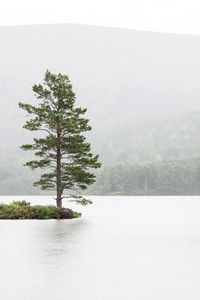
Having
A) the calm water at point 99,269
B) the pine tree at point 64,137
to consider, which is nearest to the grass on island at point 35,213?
the pine tree at point 64,137

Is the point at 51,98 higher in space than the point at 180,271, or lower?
higher

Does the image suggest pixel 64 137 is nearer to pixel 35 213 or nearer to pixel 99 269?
pixel 35 213

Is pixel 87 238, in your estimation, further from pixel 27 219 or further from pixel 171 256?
pixel 27 219

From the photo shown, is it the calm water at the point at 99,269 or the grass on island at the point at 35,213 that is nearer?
the calm water at the point at 99,269

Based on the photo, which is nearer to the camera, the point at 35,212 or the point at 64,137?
the point at 35,212

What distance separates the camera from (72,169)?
6053 cm

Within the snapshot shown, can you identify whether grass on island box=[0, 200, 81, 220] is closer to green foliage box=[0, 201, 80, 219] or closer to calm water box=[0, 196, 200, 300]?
green foliage box=[0, 201, 80, 219]

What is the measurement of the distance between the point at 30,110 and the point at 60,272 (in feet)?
138

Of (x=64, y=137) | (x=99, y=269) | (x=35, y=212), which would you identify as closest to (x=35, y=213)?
(x=35, y=212)

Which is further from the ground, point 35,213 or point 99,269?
point 35,213

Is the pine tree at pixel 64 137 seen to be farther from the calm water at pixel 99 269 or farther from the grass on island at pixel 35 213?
the calm water at pixel 99 269

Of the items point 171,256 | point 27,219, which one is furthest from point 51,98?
point 171,256

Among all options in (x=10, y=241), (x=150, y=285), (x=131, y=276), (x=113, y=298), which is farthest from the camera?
(x=10, y=241)

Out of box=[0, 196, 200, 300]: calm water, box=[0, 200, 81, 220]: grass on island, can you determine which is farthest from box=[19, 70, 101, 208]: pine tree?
box=[0, 196, 200, 300]: calm water
